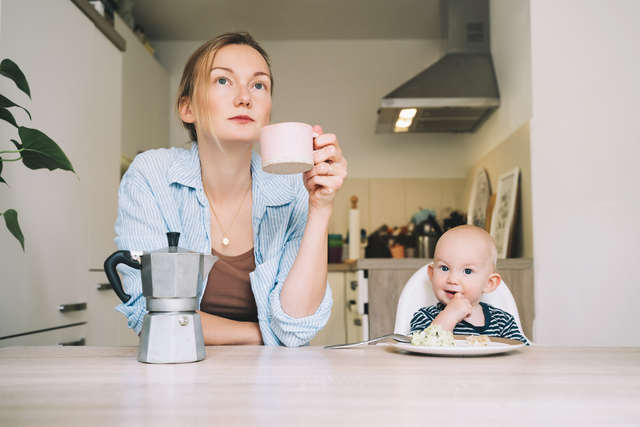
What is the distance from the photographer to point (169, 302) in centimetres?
73

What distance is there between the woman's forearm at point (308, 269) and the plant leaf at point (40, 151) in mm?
552

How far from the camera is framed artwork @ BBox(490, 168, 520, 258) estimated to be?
204cm

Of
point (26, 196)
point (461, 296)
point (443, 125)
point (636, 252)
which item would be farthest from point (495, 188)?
point (26, 196)

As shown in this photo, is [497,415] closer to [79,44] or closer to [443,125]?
[79,44]

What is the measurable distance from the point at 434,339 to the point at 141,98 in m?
2.50

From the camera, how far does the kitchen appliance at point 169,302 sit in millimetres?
705

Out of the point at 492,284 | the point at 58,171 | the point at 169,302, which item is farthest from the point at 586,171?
the point at 58,171

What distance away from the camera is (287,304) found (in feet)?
3.25

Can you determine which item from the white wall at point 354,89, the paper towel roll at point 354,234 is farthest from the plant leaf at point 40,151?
the white wall at point 354,89

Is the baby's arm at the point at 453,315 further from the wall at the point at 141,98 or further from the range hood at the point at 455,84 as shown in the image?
the wall at the point at 141,98

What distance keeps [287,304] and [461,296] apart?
0.40 metres

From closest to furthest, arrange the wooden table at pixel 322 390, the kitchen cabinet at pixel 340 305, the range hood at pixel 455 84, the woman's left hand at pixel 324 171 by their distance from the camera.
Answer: the wooden table at pixel 322 390, the woman's left hand at pixel 324 171, the range hood at pixel 455 84, the kitchen cabinet at pixel 340 305

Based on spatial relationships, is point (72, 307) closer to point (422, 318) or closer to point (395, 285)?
point (395, 285)

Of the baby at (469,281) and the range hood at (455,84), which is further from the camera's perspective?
the range hood at (455,84)
